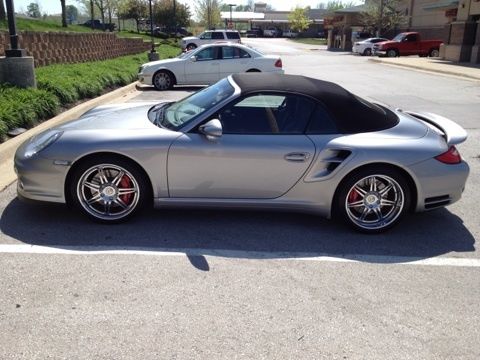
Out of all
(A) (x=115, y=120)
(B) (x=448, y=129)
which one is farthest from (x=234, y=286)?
(B) (x=448, y=129)

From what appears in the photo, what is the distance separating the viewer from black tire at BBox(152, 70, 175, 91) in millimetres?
14602

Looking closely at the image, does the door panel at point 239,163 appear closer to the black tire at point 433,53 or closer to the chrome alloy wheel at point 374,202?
the chrome alloy wheel at point 374,202

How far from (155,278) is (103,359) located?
0.93 m

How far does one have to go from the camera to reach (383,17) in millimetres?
50281

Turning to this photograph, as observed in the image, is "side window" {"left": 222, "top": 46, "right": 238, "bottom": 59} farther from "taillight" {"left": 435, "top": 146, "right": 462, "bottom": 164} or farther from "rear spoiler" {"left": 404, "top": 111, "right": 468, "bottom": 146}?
"taillight" {"left": 435, "top": 146, "right": 462, "bottom": 164}

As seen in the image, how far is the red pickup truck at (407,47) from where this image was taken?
121 ft

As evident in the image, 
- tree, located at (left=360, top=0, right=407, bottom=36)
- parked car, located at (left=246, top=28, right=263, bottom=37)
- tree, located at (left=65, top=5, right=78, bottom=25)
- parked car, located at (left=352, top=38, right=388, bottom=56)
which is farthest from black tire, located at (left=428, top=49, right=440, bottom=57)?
tree, located at (left=65, top=5, right=78, bottom=25)

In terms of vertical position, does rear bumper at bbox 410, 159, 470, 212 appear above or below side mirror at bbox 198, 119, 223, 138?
below

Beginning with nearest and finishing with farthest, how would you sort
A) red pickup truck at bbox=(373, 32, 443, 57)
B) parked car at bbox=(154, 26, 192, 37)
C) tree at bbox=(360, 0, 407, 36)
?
1. red pickup truck at bbox=(373, 32, 443, 57)
2. tree at bbox=(360, 0, 407, 36)
3. parked car at bbox=(154, 26, 192, 37)

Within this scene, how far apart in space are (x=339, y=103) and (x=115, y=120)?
211 centimetres

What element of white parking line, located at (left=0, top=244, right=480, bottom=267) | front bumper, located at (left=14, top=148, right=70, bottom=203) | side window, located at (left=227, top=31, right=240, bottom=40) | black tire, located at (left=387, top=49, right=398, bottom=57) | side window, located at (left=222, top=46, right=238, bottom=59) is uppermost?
side window, located at (left=227, top=31, right=240, bottom=40)

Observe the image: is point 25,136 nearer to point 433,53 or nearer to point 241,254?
point 241,254

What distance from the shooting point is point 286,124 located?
14.4ft

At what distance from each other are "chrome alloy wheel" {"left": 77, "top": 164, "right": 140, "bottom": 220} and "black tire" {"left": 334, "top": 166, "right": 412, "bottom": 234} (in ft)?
6.00
